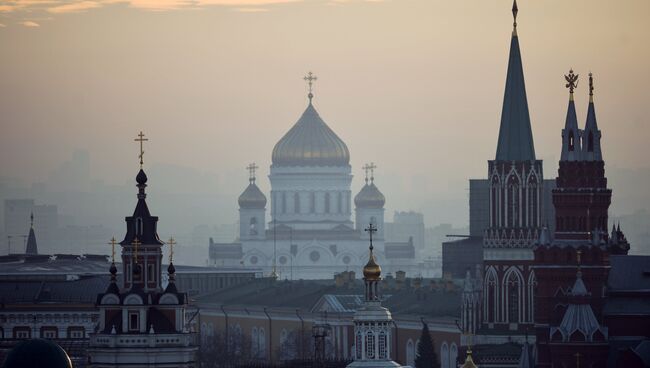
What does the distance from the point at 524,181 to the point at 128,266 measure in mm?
39969

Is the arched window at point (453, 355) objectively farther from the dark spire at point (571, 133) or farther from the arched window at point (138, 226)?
the arched window at point (138, 226)

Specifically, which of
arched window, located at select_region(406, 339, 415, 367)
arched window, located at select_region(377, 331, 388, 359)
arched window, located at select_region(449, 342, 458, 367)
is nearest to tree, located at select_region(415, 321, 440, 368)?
arched window, located at select_region(449, 342, 458, 367)

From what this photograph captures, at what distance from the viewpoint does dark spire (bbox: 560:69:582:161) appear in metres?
153

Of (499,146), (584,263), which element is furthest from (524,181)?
(584,263)

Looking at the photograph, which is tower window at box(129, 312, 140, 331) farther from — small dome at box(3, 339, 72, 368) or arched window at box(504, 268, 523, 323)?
arched window at box(504, 268, 523, 323)

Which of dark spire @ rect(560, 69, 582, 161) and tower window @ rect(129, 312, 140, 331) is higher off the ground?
dark spire @ rect(560, 69, 582, 161)

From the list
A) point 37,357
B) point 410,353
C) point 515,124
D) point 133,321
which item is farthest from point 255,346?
point 37,357

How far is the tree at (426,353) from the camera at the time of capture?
162 meters

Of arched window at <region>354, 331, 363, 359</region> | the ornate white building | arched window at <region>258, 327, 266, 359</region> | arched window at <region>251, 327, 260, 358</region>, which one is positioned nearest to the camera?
the ornate white building

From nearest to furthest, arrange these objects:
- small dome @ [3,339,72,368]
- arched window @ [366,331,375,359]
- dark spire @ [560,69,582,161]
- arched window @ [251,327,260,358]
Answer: small dome @ [3,339,72,368]
arched window @ [366,331,375,359]
dark spire @ [560,69,582,161]
arched window @ [251,327,260,358]

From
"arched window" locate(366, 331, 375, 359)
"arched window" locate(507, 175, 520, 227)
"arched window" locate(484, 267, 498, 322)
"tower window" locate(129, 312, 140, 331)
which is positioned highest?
"arched window" locate(507, 175, 520, 227)

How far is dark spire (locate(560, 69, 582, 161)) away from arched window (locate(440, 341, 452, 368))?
Answer: 1663 centimetres

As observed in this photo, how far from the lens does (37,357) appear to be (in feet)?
401

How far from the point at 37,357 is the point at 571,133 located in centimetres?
3753
